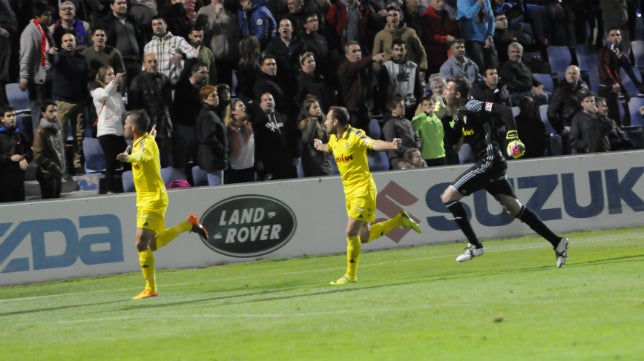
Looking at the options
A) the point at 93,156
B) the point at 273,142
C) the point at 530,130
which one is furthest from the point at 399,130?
the point at 93,156

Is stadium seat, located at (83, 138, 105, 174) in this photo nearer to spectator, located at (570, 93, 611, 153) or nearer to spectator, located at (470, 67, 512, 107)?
spectator, located at (470, 67, 512, 107)

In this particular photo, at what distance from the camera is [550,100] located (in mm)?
24922

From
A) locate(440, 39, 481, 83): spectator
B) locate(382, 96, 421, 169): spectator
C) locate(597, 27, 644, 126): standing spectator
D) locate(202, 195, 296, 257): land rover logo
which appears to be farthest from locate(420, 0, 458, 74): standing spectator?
locate(202, 195, 296, 257): land rover logo

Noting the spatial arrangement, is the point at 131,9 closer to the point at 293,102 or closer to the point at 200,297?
the point at 293,102

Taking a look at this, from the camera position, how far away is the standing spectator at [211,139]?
20.9m

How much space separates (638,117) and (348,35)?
7071 mm

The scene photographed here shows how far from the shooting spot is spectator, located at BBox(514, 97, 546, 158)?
941 inches

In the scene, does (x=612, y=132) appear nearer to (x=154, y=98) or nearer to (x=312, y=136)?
(x=312, y=136)

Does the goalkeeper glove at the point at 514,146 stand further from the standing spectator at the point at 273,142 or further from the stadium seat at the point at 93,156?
the stadium seat at the point at 93,156

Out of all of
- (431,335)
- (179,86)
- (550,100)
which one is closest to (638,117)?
(550,100)

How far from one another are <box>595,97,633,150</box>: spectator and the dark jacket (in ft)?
24.1

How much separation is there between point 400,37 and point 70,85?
6.34 meters

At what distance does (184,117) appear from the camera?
2156 cm

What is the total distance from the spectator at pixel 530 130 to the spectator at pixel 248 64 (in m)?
5.13
